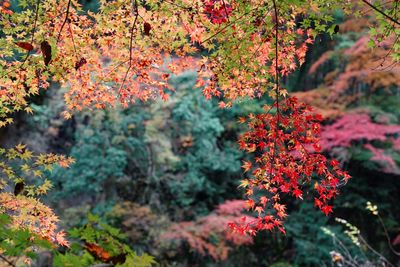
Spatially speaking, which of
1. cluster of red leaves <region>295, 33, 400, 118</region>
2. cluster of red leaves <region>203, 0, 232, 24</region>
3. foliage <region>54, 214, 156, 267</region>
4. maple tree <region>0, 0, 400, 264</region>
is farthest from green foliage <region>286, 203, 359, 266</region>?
foliage <region>54, 214, 156, 267</region>

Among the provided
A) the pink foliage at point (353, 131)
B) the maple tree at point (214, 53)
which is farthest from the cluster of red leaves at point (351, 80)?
the maple tree at point (214, 53)

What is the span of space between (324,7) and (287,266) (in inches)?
260

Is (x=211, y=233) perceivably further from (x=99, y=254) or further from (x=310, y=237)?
(x=99, y=254)

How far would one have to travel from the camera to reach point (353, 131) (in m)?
7.34

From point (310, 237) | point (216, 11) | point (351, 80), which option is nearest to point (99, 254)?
point (216, 11)

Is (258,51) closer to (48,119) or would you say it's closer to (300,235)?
(48,119)

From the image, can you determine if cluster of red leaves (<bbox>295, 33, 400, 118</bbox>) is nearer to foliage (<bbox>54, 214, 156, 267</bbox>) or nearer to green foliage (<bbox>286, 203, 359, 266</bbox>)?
green foliage (<bbox>286, 203, 359, 266</bbox>)

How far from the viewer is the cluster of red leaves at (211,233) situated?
260 inches

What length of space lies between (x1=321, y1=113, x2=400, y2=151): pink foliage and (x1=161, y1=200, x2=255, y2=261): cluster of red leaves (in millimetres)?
2077

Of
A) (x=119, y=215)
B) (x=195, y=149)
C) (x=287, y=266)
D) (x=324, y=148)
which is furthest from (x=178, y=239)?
(x=324, y=148)

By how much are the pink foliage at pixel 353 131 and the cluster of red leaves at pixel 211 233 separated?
2077 mm

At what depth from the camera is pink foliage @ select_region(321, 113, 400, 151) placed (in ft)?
23.7

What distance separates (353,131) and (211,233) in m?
3.16

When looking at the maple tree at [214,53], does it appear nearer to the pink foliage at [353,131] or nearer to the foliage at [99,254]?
the foliage at [99,254]
